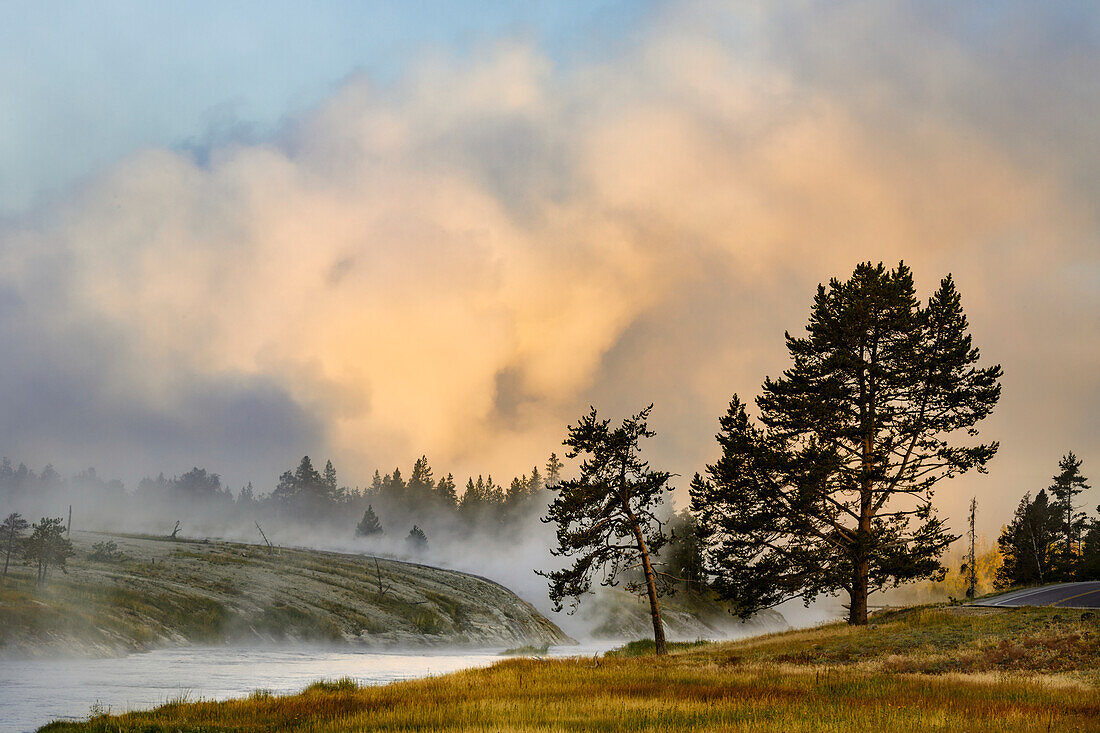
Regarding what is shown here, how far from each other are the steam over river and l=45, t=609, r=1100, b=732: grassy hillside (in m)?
4.69

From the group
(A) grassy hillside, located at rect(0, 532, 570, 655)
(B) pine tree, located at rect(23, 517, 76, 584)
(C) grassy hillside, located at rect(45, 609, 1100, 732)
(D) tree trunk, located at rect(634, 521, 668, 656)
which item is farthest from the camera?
(B) pine tree, located at rect(23, 517, 76, 584)

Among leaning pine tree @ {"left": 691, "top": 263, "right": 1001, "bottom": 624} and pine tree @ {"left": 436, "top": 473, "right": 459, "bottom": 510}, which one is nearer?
leaning pine tree @ {"left": 691, "top": 263, "right": 1001, "bottom": 624}

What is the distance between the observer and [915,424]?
40031 millimetres

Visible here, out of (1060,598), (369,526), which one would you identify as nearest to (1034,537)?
(1060,598)

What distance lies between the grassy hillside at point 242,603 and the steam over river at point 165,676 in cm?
345

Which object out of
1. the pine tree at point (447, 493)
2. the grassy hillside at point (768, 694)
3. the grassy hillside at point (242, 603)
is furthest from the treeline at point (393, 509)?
the grassy hillside at point (768, 694)

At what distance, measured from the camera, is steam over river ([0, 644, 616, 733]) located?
968 inches

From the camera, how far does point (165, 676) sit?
3494 cm

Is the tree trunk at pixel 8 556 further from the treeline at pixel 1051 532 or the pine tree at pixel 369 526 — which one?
the treeline at pixel 1051 532

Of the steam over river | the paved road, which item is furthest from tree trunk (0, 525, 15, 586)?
the paved road

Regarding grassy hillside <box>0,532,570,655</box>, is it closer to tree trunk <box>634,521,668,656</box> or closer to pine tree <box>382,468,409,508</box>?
tree trunk <box>634,521,668,656</box>

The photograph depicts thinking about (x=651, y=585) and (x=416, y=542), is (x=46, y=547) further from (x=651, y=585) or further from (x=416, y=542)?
(x=416, y=542)

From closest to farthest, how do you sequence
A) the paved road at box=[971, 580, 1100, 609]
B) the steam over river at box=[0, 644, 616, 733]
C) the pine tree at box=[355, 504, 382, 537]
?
the steam over river at box=[0, 644, 616, 733], the paved road at box=[971, 580, 1100, 609], the pine tree at box=[355, 504, 382, 537]

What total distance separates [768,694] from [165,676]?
27.4 meters
